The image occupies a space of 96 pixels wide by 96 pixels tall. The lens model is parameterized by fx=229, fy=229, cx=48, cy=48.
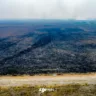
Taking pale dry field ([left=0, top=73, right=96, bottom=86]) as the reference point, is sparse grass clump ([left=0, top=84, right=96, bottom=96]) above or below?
above

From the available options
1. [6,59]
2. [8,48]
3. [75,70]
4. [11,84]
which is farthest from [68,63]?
[8,48]

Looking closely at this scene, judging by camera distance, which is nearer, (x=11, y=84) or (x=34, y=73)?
(x=11, y=84)

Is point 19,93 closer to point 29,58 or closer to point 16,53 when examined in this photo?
point 29,58

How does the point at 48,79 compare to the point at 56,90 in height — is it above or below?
below

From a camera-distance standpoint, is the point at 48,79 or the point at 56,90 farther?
the point at 48,79
